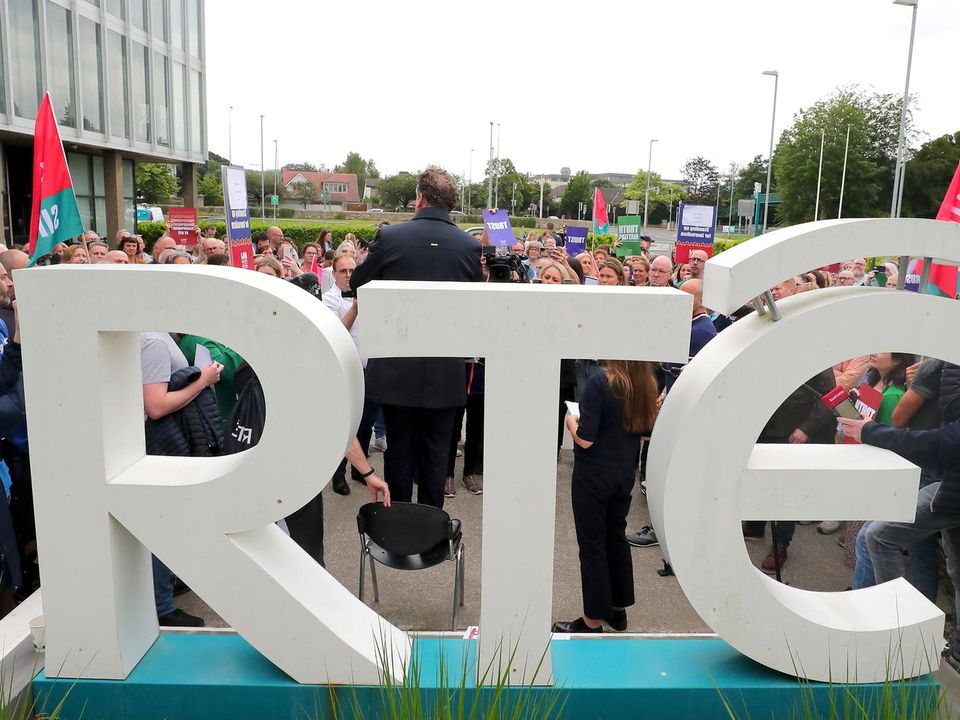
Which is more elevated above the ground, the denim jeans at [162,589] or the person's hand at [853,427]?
the person's hand at [853,427]

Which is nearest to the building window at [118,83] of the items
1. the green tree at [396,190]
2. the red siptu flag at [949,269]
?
the red siptu flag at [949,269]

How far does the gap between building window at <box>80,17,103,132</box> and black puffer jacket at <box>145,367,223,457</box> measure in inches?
867

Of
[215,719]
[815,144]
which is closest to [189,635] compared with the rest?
[215,719]

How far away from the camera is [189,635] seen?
290 centimetres

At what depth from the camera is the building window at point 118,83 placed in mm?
24047

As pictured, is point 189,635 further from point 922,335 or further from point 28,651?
point 922,335

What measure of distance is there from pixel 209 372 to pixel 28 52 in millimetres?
19973

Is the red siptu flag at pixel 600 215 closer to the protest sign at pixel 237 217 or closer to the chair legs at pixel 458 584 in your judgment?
the protest sign at pixel 237 217

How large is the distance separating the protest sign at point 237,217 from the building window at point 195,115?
23502 mm

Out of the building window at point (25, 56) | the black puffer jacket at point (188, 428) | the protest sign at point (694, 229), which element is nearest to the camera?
the black puffer jacket at point (188, 428)

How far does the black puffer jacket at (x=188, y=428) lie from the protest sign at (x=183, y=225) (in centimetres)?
1177

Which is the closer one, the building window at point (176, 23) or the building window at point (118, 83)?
the building window at point (118, 83)

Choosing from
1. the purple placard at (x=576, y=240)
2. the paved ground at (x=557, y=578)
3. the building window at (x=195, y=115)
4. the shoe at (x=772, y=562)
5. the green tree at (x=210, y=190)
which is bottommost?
the paved ground at (x=557, y=578)

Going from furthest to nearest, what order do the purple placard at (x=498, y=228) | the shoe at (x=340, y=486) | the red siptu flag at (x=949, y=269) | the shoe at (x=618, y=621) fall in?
the purple placard at (x=498, y=228)
the shoe at (x=340, y=486)
the red siptu flag at (x=949, y=269)
the shoe at (x=618, y=621)
